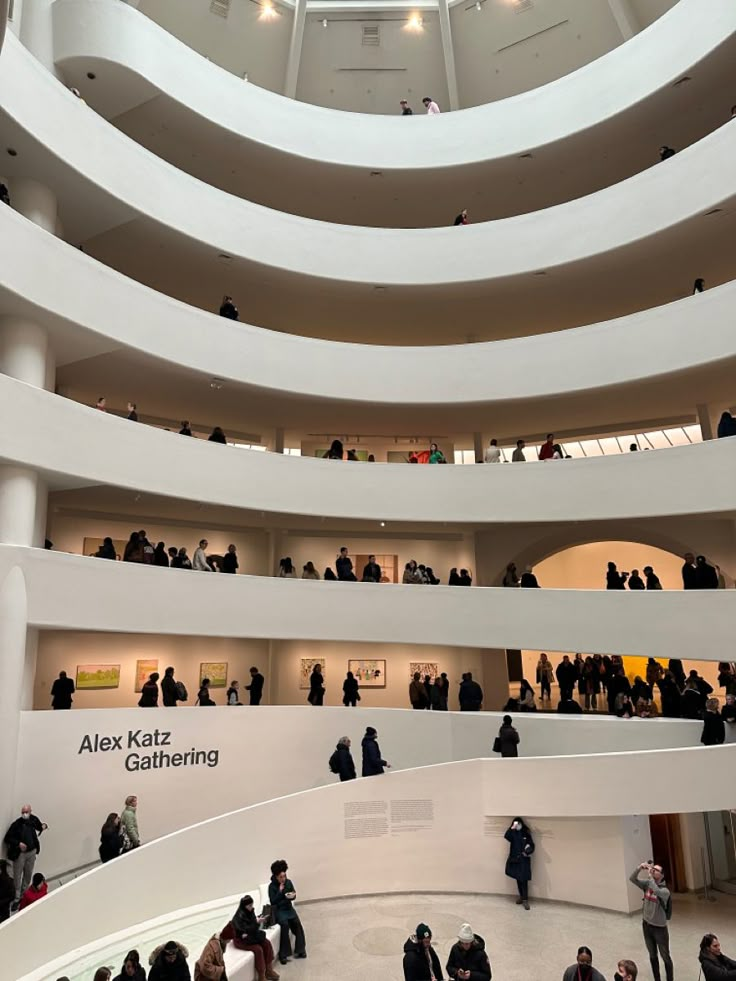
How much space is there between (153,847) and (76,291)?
439 inches

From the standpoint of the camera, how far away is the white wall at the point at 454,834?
42.2 ft

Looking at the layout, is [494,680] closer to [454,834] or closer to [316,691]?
[316,691]

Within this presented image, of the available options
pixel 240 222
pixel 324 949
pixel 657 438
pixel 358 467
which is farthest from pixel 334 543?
pixel 324 949

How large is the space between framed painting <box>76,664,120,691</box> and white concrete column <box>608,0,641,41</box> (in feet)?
79.1

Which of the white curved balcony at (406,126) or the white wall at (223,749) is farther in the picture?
the white curved balcony at (406,126)

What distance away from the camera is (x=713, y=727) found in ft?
47.5

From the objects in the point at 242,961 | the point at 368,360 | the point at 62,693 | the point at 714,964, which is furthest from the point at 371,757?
the point at 368,360

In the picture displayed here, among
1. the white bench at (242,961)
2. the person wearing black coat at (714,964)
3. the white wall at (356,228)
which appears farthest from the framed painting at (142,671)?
the person wearing black coat at (714,964)

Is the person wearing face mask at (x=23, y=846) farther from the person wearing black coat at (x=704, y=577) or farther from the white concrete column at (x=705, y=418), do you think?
the white concrete column at (x=705, y=418)

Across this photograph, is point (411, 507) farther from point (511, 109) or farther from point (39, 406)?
point (511, 109)

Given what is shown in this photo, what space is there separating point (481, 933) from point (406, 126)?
21951 millimetres

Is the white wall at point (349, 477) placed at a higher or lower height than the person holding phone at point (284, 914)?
higher

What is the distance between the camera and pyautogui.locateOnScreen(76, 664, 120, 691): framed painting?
63.5ft

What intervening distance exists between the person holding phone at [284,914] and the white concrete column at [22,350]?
414 inches
